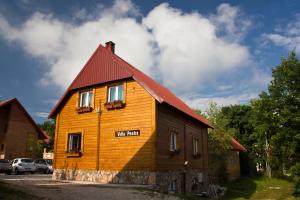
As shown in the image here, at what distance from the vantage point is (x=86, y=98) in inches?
870

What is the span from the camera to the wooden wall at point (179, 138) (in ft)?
61.5

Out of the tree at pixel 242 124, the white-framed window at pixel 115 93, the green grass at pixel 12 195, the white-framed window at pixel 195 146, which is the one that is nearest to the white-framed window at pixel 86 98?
the white-framed window at pixel 115 93

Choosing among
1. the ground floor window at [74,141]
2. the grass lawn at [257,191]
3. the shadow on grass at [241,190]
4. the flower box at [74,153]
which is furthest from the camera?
the shadow on grass at [241,190]

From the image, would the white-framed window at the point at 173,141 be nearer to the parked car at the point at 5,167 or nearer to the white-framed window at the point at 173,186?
the white-framed window at the point at 173,186

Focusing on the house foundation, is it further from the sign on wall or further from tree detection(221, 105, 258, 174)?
tree detection(221, 105, 258, 174)

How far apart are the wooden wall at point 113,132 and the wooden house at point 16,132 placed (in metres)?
23.0

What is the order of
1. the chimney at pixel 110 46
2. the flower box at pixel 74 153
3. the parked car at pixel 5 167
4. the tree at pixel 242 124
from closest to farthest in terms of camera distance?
the flower box at pixel 74 153 < the chimney at pixel 110 46 < the parked car at pixel 5 167 < the tree at pixel 242 124

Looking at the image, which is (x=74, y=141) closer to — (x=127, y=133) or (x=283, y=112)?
(x=127, y=133)

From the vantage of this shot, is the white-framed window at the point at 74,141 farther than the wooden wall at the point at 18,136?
No

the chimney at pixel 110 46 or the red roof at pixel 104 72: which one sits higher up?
the chimney at pixel 110 46

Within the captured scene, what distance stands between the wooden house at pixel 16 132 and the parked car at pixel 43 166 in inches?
409

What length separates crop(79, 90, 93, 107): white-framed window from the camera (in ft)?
71.5

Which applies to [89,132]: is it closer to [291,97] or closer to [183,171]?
[183,171]

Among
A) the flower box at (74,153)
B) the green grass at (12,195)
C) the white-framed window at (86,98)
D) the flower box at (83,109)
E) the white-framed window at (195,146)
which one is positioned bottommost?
the green grass at (12,195)
